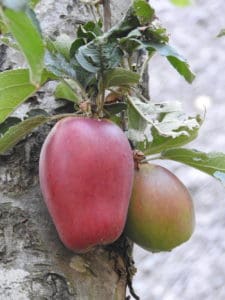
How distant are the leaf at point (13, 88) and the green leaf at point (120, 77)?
0.24 ft

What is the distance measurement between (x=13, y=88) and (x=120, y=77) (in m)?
0.11

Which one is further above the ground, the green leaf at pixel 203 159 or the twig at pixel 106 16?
the twig at pixel 106 16

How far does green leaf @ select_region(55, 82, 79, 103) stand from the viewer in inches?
31.8

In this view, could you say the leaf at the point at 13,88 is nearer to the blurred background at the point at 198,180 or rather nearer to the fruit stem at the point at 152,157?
the fruit stem at the point at 152,157

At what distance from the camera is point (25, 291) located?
28.5 inches

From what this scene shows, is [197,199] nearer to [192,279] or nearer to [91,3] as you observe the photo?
[192,279]

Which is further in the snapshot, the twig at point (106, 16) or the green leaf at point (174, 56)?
the twig at point (106, 16)

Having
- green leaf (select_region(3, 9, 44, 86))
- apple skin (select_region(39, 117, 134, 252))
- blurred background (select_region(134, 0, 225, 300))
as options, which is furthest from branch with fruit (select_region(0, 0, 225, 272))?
blurred background (select_region(134, 0, 225, 300))

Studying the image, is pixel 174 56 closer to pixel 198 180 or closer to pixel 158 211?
pixel 158 211

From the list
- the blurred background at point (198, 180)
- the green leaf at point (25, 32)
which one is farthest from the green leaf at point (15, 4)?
the blurred background at point (198, 180)

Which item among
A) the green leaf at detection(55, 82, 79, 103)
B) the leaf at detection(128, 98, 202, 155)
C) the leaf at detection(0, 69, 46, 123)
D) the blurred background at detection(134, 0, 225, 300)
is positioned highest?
the leaf at detection(0, 69, 46, 123)

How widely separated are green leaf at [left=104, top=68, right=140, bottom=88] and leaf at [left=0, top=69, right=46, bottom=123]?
7 cm

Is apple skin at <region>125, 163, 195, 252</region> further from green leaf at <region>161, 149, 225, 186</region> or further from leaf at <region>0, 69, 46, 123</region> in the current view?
leaf at <region>0, 69, 46, 123</region>

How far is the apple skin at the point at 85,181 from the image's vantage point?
0.69m
